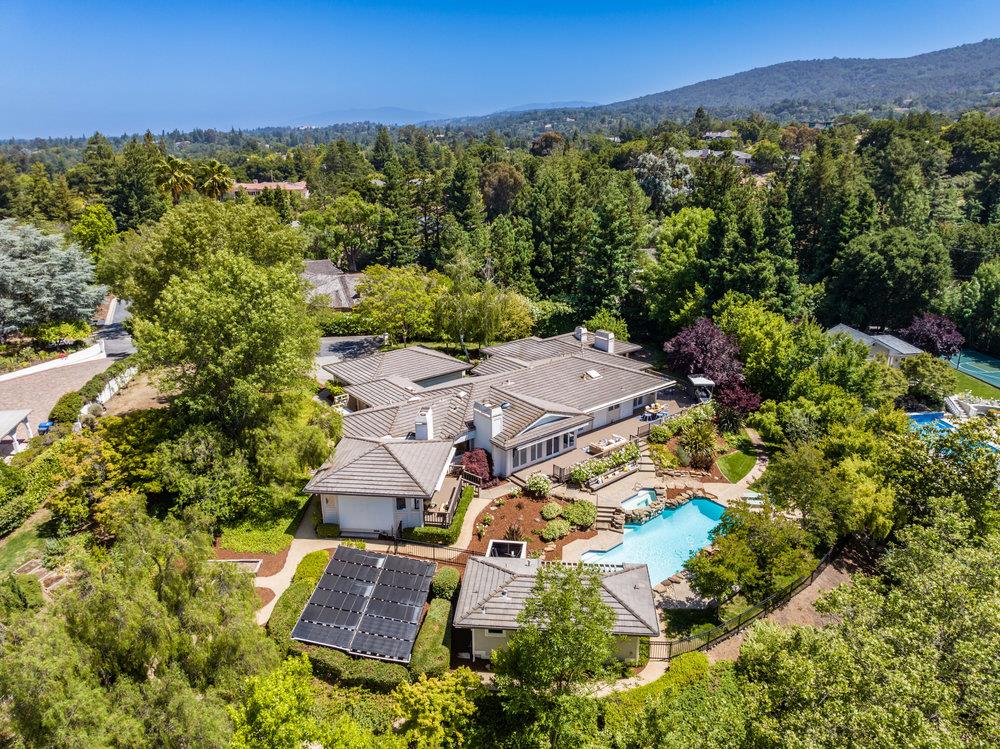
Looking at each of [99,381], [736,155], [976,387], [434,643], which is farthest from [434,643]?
[736,155]

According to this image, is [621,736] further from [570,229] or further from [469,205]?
[469,205]

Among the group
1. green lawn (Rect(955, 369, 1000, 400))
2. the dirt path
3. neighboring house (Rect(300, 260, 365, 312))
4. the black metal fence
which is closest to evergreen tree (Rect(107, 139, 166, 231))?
neighboring house (Rect(300, 260, 365, 312))

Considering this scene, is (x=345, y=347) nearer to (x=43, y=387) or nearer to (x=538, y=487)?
(x=43, y=387)

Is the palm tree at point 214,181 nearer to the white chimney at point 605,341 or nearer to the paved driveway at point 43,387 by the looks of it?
the paved driveway at point 43,387

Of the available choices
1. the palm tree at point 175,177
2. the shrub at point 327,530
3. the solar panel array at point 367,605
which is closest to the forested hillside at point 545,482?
the palm tree at point 175,177

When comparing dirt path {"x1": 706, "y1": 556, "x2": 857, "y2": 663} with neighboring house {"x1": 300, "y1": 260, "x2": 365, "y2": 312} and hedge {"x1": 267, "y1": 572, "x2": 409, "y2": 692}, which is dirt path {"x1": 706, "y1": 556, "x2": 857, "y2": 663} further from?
neighboring house {"x1": 300, "y1": 260, "x2": 365, "y2": 312}
